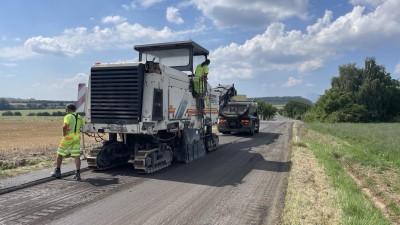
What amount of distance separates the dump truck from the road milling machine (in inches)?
445

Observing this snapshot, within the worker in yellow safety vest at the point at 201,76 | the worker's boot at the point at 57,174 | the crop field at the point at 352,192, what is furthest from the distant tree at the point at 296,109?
the worker's boot at the point at 57,174

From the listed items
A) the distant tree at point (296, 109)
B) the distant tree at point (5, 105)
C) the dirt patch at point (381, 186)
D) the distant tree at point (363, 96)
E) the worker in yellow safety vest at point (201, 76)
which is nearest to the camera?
the dirt patch at point (381, 186)

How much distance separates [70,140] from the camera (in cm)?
901

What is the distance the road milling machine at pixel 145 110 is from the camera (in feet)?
32.1

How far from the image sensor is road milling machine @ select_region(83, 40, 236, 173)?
32.1 feet

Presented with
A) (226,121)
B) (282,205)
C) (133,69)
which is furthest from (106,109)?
(226,121)

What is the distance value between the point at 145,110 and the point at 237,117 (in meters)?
14.2

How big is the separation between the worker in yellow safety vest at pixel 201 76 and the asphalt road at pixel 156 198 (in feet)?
9.86

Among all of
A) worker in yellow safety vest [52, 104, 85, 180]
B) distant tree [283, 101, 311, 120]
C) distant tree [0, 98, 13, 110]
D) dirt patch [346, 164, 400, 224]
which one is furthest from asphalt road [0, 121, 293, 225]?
distant tree [283, 101, 311, 120]

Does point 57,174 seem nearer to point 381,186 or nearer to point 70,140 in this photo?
point 70,140

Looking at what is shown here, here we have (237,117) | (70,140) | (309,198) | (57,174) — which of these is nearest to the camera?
(309,198)

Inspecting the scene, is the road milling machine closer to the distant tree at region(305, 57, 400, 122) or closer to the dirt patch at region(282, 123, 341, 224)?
the dirt patch at region(282, 123, 341, 224)

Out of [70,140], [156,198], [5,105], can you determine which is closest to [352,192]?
[156,198]

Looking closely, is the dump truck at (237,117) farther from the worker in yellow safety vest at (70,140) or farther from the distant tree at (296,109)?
the distant tree at (296,109)
